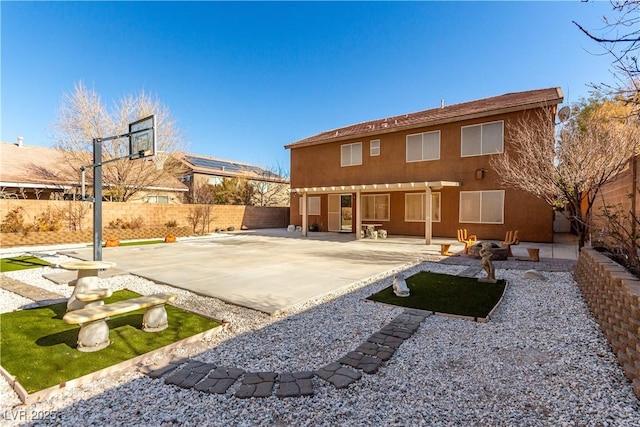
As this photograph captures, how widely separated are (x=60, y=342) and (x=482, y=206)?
1567 cm

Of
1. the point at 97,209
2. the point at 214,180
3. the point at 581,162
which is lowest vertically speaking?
the point at 97,209

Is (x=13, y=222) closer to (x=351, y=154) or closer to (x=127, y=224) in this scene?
(x=127, y=224)

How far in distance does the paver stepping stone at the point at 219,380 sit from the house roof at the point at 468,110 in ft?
49.0

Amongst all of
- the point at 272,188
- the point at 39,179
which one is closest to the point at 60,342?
the point at 39,179

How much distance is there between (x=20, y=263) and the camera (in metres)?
9.51

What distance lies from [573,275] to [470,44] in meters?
10.0

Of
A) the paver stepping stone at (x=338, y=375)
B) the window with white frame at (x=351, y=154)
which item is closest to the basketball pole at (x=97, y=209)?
the paver stepping stone at (x=338, y=375)

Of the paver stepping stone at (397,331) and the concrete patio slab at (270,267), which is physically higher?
the concrete patio slab at (270,267)

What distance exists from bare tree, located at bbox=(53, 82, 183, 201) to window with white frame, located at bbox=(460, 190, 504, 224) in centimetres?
1834

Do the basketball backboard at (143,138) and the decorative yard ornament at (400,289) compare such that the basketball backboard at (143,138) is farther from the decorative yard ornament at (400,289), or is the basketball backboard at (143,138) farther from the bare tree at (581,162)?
the bare tree at (581,162)

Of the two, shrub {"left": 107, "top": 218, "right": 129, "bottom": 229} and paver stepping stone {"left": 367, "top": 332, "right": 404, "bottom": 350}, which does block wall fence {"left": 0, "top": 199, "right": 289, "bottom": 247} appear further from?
paver stepping stone {"left": 367, "top": 332, "right": 404, "bottom": 350}

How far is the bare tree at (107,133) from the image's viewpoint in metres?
19.3

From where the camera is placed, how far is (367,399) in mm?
2818

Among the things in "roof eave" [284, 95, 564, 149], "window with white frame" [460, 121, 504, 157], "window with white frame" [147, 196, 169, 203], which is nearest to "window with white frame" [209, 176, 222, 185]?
"window with white frame" [147, 196, 169, 203]
